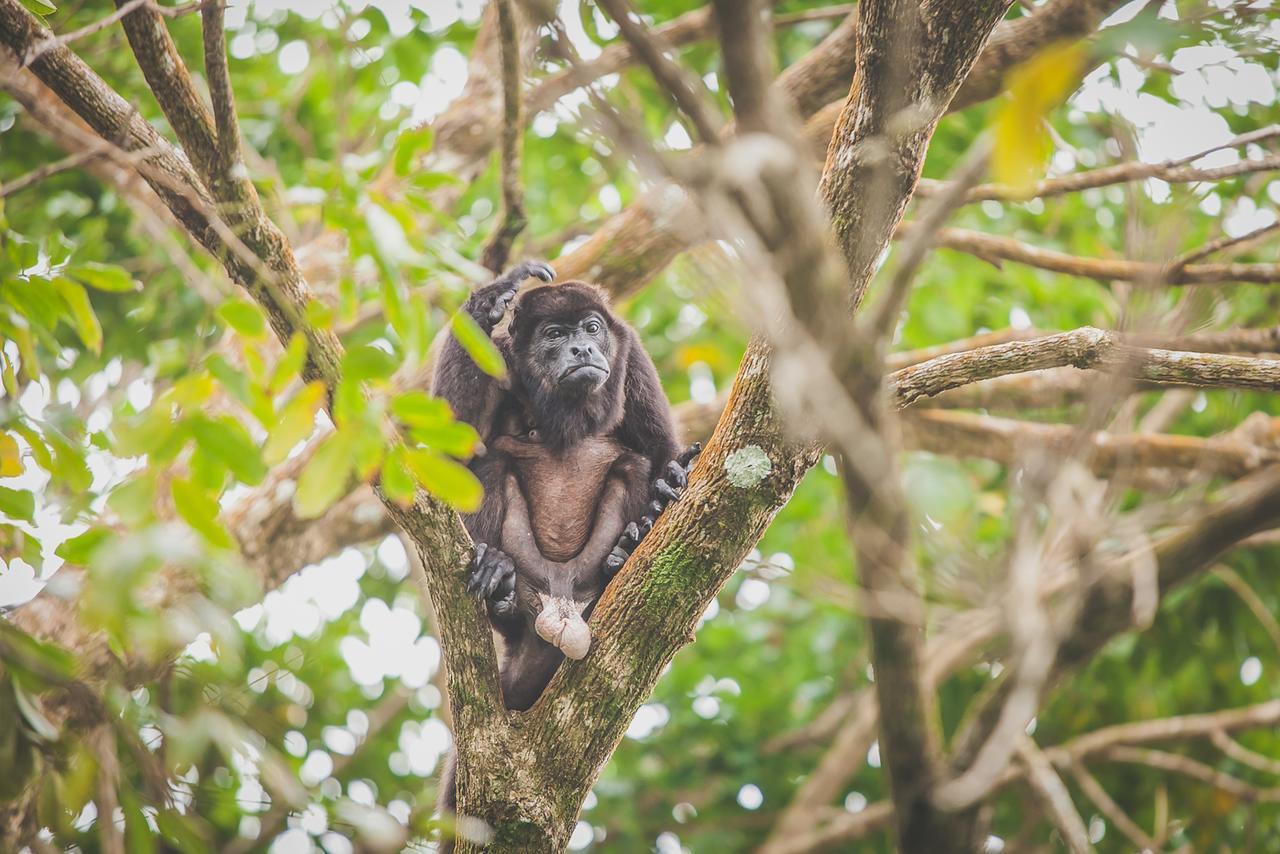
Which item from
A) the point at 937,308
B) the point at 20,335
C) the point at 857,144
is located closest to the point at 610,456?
the point at 857,144

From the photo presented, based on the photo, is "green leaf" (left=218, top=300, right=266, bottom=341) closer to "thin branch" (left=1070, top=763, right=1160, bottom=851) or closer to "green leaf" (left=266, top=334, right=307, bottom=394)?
"green leaf" (left=266, top=334, right=307, bottom=394)

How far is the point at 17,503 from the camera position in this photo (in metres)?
2.12

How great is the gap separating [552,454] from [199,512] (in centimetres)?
261

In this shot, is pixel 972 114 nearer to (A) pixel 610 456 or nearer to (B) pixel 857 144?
(A) pixel 610 456

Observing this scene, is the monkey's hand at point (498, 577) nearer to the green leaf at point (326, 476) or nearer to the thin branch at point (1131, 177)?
the green leaf at point (326, 476)

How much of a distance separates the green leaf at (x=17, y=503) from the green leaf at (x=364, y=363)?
0.90 m

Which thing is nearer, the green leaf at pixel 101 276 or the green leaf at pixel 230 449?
the green leaf at pixel 230 449

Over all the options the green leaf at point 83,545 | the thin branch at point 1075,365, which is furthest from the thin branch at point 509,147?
the green leaf at point 83,545

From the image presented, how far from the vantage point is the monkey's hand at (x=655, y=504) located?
144 inches

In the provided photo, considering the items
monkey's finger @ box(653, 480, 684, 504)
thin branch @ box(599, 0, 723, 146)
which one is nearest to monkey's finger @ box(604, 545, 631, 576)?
monkey's finger @ box(653, 480, 684, 504)

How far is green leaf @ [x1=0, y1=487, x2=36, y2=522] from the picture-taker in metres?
2.11

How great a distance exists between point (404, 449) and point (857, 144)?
1426mm

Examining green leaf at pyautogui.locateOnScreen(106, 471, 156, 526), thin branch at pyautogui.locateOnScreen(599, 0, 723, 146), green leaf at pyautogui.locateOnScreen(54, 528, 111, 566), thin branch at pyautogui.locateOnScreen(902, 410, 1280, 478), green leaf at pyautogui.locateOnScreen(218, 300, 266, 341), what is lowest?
thin branch at pyautogui.locateOnScreen(902, 410, 1280, 478)

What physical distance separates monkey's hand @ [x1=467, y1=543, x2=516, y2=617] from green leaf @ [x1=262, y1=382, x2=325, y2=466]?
1694 mm
